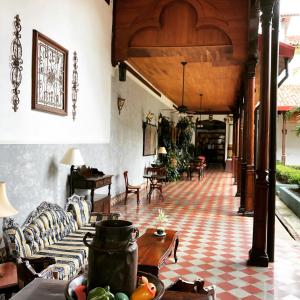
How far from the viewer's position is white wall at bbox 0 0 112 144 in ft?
13.5

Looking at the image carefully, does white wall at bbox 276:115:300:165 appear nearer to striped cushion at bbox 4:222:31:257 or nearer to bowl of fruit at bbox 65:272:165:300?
striped cushion at bbox 4:222:31:257

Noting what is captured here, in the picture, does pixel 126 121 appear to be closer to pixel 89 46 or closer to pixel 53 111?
pixel 89 46

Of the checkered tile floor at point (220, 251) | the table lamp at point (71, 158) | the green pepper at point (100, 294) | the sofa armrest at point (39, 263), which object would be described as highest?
the table lamp at point (71, 158)

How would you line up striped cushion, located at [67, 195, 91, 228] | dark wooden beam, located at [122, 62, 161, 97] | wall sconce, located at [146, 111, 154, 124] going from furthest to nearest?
wall sconce, located at [146, 111, 154, 124] → dark wooden beam, located at [122, 62, 161, 97] → striped cushion, located at [67, 195, 91, 228]

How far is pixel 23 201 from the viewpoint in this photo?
14.8 feet

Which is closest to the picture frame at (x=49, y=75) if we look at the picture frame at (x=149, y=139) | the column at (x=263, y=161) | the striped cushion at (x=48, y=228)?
the striped cushion at (x=48, y=228)

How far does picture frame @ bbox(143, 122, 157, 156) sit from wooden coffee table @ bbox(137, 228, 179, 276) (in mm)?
7344

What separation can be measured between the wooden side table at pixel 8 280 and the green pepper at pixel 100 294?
5.33 ft

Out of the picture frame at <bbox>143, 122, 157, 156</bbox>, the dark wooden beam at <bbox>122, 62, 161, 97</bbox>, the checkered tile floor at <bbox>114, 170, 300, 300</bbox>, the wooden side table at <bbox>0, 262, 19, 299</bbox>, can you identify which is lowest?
the checkered tile floor at <bbox>114, 170, 300, 300</bbox>

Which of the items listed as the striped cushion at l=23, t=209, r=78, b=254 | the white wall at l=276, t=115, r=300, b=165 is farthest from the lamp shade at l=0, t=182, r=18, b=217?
the white wall at l=276, t=115, r=300, b=165

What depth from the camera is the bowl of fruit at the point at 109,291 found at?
150 cm

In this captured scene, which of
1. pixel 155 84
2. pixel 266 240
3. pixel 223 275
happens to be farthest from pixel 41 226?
pixel 155 84

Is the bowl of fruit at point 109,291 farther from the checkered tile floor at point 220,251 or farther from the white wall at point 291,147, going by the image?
the white wall at point 291,147

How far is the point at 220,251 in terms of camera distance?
208 inches
